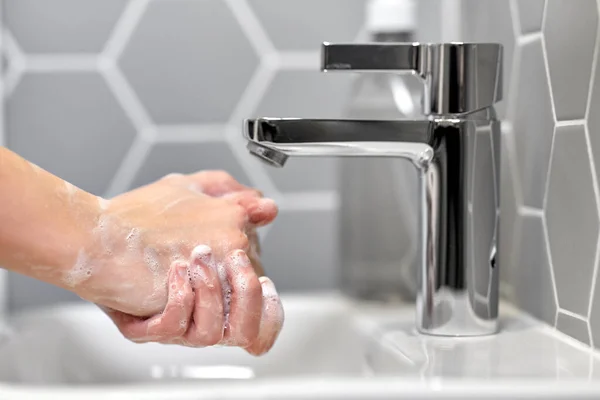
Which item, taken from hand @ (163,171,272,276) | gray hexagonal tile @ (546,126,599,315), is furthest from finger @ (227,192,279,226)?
gray hexagonal tile @ (546,126,599,315)

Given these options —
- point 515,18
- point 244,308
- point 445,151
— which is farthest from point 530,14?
point 244,308

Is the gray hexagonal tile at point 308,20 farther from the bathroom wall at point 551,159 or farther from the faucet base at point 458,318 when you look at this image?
the faucet base at point 458,318

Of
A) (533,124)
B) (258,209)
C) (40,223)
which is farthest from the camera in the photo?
(533,124)

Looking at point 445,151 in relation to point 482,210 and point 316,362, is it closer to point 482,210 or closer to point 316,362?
point 482,210

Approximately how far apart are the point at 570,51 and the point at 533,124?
0.09 m

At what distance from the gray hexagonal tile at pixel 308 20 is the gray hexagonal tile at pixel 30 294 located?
1.12 feet

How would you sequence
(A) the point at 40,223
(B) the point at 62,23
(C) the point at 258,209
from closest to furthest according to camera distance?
(A) the point at 40,223, (C) the point at 258,209, (B) the point at 62,23

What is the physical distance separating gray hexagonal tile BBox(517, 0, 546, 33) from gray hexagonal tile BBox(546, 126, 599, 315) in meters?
0.10

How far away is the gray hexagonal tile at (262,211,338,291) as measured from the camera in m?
0.89

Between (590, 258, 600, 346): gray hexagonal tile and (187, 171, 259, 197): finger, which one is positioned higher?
(187, 171, 259, 197): finger

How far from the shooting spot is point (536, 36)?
68cm

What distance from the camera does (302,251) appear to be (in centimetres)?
90

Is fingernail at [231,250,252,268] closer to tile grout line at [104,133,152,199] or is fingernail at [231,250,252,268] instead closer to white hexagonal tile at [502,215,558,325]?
white hexagonal tile at [502,215,558,325]

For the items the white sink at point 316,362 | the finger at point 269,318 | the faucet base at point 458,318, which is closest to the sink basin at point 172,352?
the white sink at point 316,362
